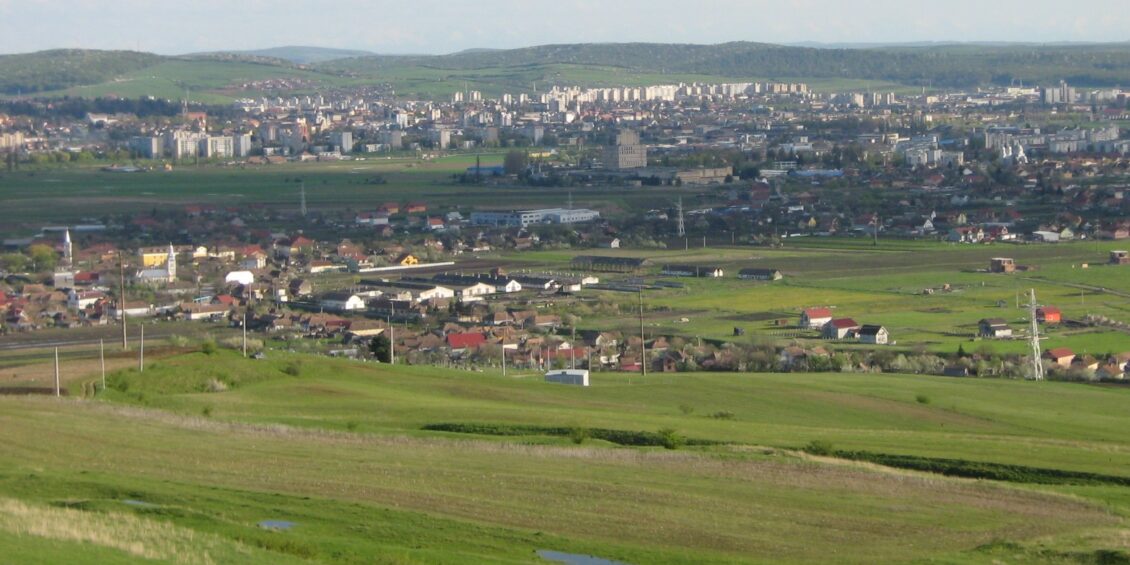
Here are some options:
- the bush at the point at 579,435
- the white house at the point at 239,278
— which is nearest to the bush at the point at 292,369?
the bush at the point at 579,435

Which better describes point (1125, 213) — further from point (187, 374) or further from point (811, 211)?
point (187, 374)

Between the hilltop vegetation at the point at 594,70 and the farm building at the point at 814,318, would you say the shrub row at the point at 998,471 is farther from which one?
the hilltop vegetation at the point at 594,70

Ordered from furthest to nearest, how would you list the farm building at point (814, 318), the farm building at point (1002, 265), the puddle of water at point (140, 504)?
the farm building at point (1002, 265)
the farm building at point (814, 318)
the puddle of water at point (140, 504)

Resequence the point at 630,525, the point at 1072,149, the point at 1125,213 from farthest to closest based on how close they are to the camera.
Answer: the point at 1072,149
the point at 1125,213
the point at 630,525

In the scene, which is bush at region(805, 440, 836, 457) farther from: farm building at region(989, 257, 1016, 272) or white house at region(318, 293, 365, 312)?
farm building at region(989, 257, 1016, 272)

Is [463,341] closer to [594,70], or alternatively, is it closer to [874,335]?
[874,335]

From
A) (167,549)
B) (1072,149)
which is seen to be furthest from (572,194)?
(167,549)

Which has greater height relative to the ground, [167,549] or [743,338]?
[167,549]
